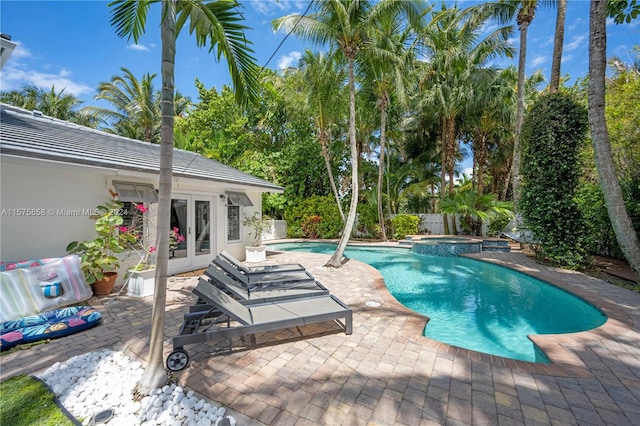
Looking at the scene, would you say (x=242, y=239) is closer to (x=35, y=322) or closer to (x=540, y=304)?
(x=35, y=322)

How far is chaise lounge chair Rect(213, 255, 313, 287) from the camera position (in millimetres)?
6311

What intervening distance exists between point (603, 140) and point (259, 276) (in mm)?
11042

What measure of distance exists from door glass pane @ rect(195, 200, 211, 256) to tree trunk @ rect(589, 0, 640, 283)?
13608 mm

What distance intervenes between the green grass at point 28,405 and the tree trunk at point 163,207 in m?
0.80

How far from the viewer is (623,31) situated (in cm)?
1141

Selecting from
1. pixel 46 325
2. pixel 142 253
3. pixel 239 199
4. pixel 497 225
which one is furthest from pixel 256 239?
pixel 497 225

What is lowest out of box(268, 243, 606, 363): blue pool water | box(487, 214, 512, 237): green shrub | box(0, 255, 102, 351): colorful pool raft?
box(268, 243, 606, 363): blue pool water

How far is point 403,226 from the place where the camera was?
2059cm

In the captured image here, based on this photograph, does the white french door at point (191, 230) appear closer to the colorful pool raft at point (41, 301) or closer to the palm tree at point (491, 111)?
the colorful pool raft at point (41, 301)

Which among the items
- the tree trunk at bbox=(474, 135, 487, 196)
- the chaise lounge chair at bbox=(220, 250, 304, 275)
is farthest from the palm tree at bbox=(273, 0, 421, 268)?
the tree trunk at bbox=(474, 135, 487, 196)

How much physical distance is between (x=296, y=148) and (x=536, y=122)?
16578 millimetres

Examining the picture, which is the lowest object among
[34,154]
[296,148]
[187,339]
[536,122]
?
[187,339]

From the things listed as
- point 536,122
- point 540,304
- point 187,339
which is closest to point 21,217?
point 187,339

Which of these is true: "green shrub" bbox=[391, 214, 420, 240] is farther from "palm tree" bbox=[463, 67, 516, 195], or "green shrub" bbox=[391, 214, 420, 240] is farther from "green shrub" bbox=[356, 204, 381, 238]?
"palm tree" bbox=[463, 67, 516, 195]
